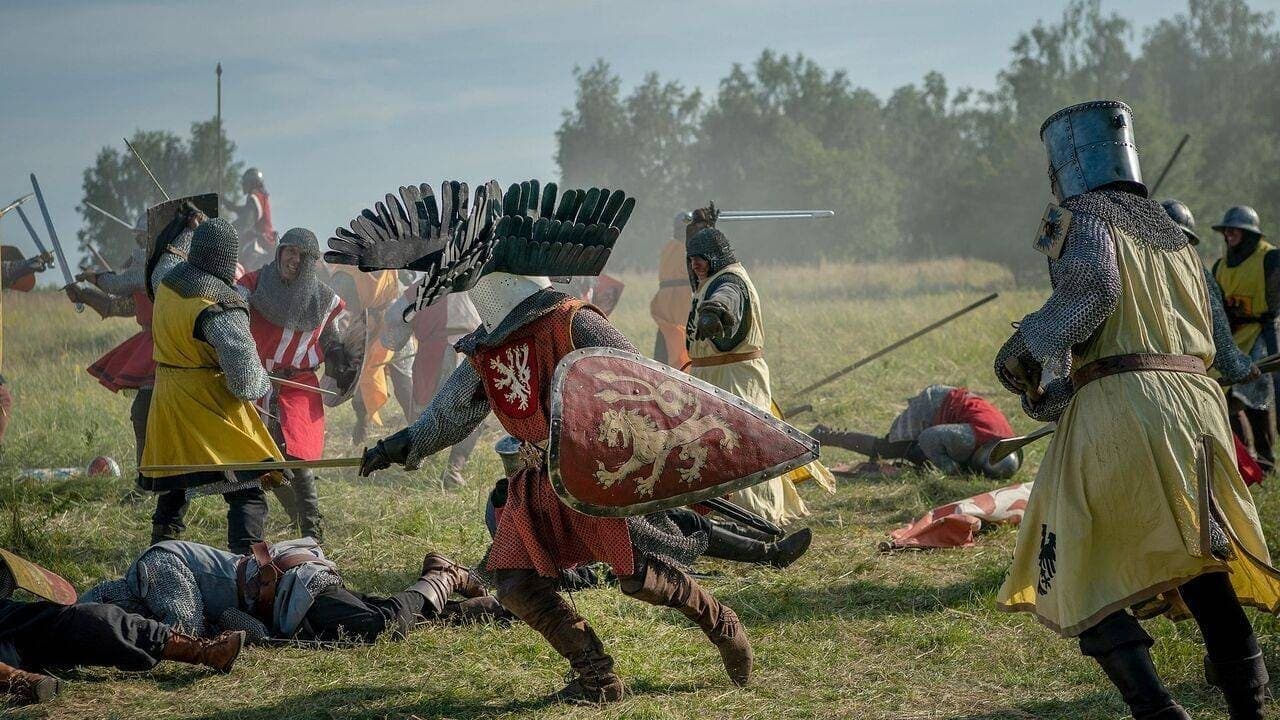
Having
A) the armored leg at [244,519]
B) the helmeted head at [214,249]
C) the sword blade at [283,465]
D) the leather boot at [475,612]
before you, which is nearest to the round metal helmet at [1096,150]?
the sword blade at [283,465]

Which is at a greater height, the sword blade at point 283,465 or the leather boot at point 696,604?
the sword blade at point 283,465

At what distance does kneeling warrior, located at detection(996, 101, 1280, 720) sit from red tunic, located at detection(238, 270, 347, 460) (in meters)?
4.16

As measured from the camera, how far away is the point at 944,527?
217 inches

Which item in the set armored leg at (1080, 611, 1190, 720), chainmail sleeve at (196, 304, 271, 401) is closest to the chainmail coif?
chainmail sleeve at (196, 304, 271, 401)

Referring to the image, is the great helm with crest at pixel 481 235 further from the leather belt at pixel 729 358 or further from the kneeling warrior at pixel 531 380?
the leather belt at pixel 729 358

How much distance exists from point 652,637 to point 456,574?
0.97 m

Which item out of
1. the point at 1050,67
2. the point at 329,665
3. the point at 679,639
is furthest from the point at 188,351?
the point at 1050,67

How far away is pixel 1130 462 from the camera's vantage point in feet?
9.37

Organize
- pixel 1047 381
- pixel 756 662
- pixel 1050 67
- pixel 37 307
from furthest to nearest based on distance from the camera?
pixel 1050 67, pixel 37 307, pixel 756 662, pixel 1047 381

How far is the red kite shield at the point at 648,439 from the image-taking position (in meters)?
3.12

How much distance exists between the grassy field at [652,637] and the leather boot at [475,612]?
95mm

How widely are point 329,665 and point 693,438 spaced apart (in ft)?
5.62

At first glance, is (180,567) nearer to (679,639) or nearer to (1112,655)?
(679,639)

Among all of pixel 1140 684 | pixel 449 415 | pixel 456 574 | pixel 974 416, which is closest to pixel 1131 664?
pixel 1140 684
